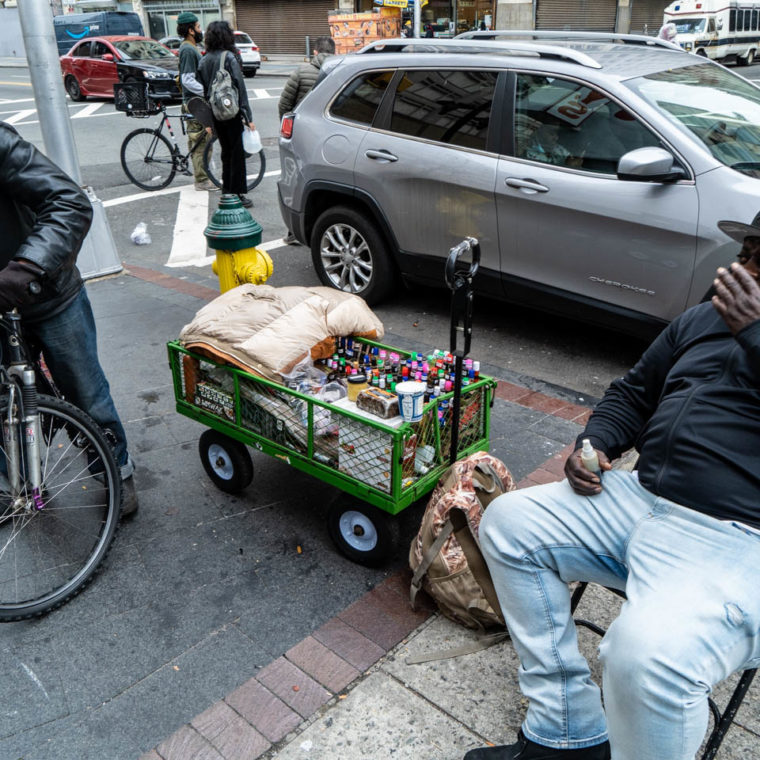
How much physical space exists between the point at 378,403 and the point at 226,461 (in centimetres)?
103

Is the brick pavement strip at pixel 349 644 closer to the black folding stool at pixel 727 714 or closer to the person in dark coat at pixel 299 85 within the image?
the black folding stool at pixel 727 714

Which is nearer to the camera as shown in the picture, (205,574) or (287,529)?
(205,574)

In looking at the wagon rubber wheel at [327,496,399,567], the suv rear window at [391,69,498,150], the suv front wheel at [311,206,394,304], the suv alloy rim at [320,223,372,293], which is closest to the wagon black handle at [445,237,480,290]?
the wagon rubber wheel at [327,496,399,567]

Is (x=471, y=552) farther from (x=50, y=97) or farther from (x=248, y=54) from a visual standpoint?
(x=248, y=54)

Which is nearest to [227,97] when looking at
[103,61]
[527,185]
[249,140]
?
[249,140]

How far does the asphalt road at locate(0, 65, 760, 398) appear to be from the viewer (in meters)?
5.32

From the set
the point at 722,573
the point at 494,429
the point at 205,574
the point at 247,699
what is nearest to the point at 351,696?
the point at 247,699

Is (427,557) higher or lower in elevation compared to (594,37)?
lower

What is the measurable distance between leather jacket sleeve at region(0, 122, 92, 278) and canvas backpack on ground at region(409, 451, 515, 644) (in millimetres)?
1661

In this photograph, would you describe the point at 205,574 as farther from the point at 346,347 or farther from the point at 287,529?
the point at 346,347

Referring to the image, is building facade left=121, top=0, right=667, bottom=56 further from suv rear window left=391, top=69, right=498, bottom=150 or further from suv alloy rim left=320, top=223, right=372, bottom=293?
suv rear window left=391, top=69, right=498, bottom=150

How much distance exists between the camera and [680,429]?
219 cm

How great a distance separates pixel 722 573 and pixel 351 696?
1.26 meters

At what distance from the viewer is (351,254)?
6.24m
